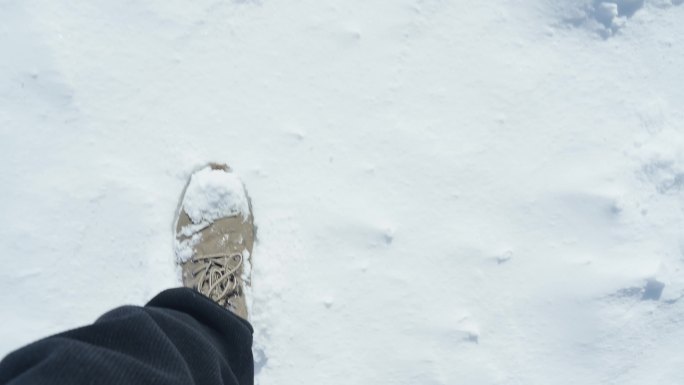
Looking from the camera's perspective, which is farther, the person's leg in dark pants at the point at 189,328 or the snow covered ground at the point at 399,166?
the snow covered ground at the point at 399,166

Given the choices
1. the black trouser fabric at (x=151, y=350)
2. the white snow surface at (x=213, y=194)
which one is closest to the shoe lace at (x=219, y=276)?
the white snow surface at (x=213, y=194)

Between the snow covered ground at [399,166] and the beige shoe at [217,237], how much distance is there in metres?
0.03

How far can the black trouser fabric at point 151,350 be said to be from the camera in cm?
85

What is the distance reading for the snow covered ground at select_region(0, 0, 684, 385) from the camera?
144 centimetres

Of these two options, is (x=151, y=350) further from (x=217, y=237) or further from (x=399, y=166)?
(x=399, y=166)

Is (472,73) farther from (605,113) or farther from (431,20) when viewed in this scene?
(605,113)

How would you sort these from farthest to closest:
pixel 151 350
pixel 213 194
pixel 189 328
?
pixel 213 194, pixel 189 328, pixel 151 350

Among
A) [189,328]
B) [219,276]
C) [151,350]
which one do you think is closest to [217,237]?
[219,276]

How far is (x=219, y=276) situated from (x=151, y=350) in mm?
552

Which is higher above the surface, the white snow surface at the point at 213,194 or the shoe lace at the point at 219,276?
the white snow surface at the point at 213,194

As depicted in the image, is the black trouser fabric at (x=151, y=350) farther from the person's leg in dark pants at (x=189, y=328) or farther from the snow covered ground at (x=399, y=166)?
the snow covered ground at (x=399, y=166)

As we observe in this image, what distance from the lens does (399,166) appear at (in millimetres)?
1479

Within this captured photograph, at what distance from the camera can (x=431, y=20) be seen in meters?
1.49

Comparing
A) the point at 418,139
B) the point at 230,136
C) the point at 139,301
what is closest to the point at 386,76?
the point at 418,139
